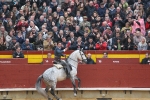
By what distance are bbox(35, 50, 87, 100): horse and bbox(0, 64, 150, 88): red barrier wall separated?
0.57 metres

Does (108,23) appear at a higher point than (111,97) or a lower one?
higher

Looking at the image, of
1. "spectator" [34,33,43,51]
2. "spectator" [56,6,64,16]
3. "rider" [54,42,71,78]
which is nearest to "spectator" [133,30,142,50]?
"rider" [54,42,71,78]

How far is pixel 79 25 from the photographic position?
118ft

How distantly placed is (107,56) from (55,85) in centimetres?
241

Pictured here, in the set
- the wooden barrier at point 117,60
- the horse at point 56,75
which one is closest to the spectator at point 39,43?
the horse at point 56,75

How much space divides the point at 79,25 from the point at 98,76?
7.00 ft

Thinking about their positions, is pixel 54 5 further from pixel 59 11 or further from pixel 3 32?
pixel 3 32

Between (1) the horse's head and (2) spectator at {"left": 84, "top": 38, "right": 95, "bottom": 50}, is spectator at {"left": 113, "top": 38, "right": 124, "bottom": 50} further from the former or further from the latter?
(1) the horse's head

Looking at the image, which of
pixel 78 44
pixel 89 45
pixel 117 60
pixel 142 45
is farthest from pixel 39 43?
pixel 142 45

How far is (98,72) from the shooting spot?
114 ft

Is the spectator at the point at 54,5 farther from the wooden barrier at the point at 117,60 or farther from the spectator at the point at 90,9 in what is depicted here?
the wooden barrier at the point at 117,60

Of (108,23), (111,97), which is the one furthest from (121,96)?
(108,23)

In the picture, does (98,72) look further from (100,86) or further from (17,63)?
(17,63)

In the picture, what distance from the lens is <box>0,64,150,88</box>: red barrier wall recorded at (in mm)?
34625
